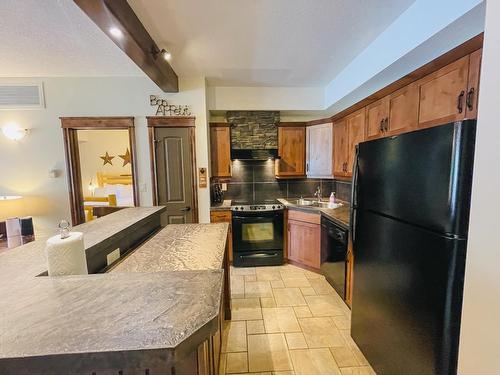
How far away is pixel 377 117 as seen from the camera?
238 cm

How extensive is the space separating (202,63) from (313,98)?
1.81 m

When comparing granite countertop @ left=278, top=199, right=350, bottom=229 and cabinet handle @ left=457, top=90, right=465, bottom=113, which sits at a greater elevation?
cabinet handle @ left=457, top=90, right=465, bottom=113

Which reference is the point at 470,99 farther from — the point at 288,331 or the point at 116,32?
the point at 116,32

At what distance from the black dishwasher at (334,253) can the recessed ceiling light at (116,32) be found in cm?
270

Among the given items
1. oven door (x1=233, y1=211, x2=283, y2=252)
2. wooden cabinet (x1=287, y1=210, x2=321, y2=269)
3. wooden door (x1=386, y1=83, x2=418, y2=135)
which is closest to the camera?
wooden door (x1=386, y1=83, x2=418, y2=135)

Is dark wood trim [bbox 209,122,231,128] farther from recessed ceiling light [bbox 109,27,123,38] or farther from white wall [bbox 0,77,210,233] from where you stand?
recessed ceiling light [bbox 109,27,123,38]

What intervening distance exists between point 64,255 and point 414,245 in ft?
5.62

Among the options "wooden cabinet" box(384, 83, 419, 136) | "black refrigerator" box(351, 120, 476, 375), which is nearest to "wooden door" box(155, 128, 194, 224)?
"black refrigerator" box(351, 120, 476, 375)

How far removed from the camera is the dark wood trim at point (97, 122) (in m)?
3.11

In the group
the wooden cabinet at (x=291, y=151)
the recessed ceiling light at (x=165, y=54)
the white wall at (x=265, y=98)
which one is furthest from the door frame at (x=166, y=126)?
the wooden cabinet at (x=291, y=151)

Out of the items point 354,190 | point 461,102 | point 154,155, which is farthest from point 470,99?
point 154,155

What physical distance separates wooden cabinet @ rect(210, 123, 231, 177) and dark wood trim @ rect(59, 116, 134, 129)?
1.17 m

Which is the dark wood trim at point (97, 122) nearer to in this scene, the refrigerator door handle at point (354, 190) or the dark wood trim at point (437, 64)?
the refrigerator door handle at point (354, 190)

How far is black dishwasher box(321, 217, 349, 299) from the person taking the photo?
2486 mm
